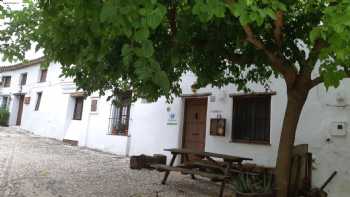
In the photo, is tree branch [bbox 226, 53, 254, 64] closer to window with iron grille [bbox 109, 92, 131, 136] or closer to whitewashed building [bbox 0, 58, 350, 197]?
whitewashed building [bbox 0, 58, 350, 197]

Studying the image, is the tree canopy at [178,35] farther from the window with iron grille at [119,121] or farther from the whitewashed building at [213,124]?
the window with iron grille at [119,121]

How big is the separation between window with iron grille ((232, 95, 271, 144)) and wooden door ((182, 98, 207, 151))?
1.26m

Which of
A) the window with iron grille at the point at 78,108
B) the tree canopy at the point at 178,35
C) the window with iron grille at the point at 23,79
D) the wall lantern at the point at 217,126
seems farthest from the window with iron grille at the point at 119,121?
the window with iron grille at the point at 23,79

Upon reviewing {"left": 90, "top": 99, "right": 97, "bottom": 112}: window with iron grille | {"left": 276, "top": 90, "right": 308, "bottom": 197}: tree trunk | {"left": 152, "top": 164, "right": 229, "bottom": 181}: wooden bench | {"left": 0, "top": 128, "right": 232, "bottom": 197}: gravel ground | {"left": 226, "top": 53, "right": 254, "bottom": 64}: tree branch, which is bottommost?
{"left": 0, "top": 128, "right": 232, "bottom": 197}: gravel ground

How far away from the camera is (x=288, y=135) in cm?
509

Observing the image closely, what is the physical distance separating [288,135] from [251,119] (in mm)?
3342

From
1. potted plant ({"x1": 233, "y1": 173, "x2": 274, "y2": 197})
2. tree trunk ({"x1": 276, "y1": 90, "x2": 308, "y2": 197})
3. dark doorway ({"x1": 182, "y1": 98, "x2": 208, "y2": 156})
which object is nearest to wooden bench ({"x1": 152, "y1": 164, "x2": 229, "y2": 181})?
potted plant ({"x1": 233, "y1": 173, "x2": 274, "y2": 197})

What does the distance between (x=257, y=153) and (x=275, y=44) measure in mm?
3640

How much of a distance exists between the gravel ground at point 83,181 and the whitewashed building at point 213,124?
1.44 metres

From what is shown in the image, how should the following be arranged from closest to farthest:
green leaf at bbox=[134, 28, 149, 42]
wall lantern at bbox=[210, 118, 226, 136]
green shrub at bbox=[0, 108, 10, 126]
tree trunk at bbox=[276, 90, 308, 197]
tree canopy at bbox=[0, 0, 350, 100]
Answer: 1. green leaf at bbox=[134, 28, 149, 42]
2. tree canopy at bbox=[0, 0, 350, 100]
3. tree trunk at bbox=[276, 90, 308, 197]
4. wall lantern at bbox=[210, 118, 226, 136]
5. green shrub at bbox=[0, 108, 10, 126]

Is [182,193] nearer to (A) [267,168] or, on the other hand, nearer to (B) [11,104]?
(A) [267,168]

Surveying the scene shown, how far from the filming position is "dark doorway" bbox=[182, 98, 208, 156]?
977cm

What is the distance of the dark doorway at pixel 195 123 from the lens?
9773 millimetres

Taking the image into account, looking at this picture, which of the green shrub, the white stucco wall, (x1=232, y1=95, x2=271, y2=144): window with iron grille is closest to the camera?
(x1=232, y1=95, x2=271, y2=144): window with iron grille
